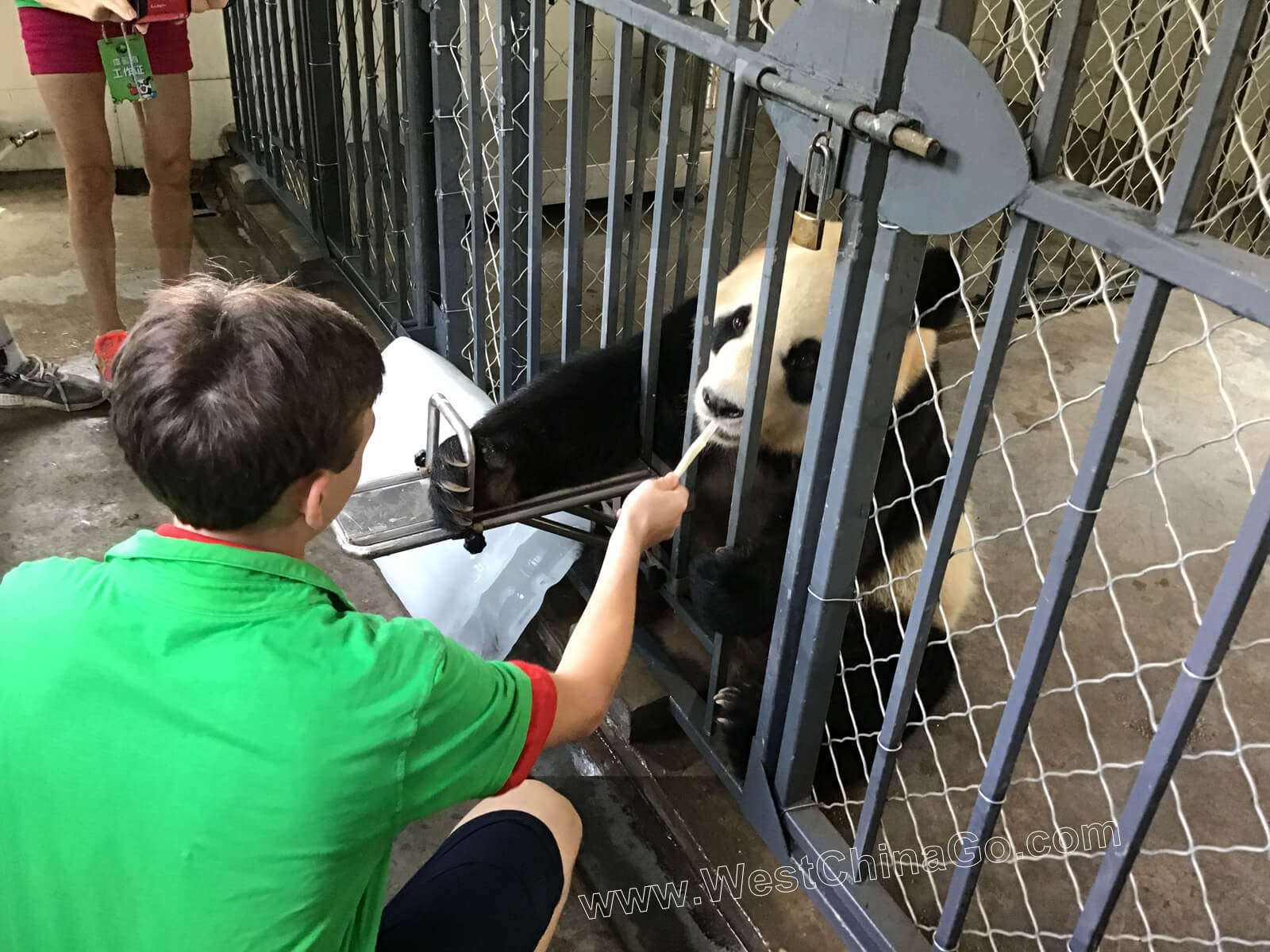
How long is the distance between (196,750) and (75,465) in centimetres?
178

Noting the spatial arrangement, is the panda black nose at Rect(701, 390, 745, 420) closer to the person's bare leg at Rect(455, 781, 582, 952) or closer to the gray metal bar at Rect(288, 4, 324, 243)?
the person's bare leg at Rect(455, 781, 582, 952)

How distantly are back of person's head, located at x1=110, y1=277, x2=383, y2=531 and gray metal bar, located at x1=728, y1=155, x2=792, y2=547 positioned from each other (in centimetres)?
55

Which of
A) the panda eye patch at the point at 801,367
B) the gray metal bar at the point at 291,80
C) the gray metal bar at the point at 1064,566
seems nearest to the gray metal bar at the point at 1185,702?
the gray metal bar at the point at 1064,566

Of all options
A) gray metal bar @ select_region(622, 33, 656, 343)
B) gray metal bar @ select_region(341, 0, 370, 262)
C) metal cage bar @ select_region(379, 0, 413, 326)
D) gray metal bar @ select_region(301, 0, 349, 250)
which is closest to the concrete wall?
gray metal bar @ select_region(301, 0, 349, 250)

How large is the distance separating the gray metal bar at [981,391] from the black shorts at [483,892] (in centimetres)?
40

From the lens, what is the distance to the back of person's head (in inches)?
32.1

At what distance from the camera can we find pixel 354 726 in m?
0.80

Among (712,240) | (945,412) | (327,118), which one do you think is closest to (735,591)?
(712,240)

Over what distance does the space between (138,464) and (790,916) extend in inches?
40.8

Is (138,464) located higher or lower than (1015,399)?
higher

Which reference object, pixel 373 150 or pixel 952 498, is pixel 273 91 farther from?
pixel 952 498

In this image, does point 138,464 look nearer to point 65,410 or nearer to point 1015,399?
point 65,410

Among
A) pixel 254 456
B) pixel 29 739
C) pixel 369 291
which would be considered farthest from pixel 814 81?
pixel 369 291

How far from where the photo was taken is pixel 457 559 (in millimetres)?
1897
